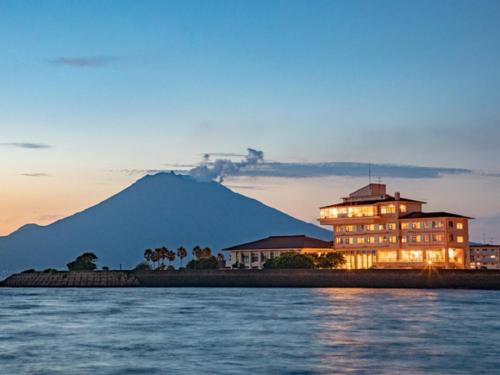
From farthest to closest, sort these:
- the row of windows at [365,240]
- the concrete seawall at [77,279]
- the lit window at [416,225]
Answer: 1. the concrete seawall at [77,279]
2. the row of windows at [365,240]
3. the lit window at [416,225]

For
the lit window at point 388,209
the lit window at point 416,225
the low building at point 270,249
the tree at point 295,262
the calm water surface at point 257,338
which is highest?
the lit window at point 388,209

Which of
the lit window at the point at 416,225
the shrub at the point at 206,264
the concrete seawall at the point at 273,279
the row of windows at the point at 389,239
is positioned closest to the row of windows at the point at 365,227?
the row of windows at the point at 389,239

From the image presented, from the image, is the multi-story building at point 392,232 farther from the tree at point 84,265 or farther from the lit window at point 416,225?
the tree at point 84,265

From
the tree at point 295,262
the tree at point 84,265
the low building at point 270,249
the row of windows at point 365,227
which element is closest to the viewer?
the tree at point 295,262

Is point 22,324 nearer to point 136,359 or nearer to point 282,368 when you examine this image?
point 136,359

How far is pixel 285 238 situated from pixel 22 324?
91836mm

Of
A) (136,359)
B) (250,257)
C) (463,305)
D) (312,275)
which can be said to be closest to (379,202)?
(312,275)

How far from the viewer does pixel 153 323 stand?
58.8m

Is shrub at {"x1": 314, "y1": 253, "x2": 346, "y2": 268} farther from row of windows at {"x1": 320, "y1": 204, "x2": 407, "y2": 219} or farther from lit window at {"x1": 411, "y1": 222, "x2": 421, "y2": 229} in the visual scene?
lit window at {"x1": 411, "y1": 222, "x2": 421, "y2": 229}

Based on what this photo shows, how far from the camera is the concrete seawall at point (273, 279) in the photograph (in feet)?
351

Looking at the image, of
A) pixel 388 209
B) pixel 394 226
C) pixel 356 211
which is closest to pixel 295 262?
pixel 356 211

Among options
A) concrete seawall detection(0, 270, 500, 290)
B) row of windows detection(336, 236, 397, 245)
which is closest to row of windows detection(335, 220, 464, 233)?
row of windows detection(336, 236, 397, 245)

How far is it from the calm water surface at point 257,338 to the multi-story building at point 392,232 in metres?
47.7

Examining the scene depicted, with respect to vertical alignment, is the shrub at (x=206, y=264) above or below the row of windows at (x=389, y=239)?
below
